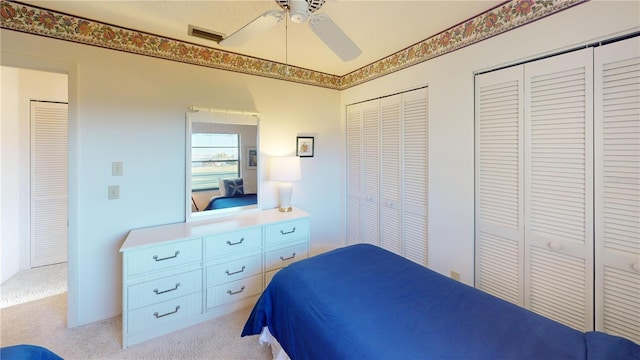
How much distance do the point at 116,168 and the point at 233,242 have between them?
1131 mm

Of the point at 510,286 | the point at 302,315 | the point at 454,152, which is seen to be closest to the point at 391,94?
Answer: the point at 454,152

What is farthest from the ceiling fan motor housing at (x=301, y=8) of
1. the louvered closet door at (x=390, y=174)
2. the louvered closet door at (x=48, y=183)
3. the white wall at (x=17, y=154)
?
the louvered closet door at (x=48, y=183)

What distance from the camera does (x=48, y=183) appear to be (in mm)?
3121

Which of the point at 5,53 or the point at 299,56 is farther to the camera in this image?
the point at 299,56

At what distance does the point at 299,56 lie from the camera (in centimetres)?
277

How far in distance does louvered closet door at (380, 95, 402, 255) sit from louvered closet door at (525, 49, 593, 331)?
1.15 metres

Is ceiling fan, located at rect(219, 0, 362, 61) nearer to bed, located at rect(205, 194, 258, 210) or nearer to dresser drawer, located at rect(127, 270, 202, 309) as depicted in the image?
bed, located at rect(205, 194, 258, 210)

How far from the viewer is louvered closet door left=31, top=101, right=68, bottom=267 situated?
3.04 m

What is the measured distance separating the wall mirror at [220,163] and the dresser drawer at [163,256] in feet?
1.54

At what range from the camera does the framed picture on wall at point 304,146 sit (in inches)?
Answer: 126

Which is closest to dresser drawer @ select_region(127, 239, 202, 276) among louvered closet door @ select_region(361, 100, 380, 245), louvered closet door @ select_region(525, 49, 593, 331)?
louvered closet door @ select_region(361, 100, 380, 245)

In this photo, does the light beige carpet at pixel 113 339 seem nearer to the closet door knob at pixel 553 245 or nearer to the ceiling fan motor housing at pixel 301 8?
the closet door knob at pixel 553 245

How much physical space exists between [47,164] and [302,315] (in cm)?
363

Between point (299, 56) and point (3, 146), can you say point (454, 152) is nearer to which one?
point (299, 56)
